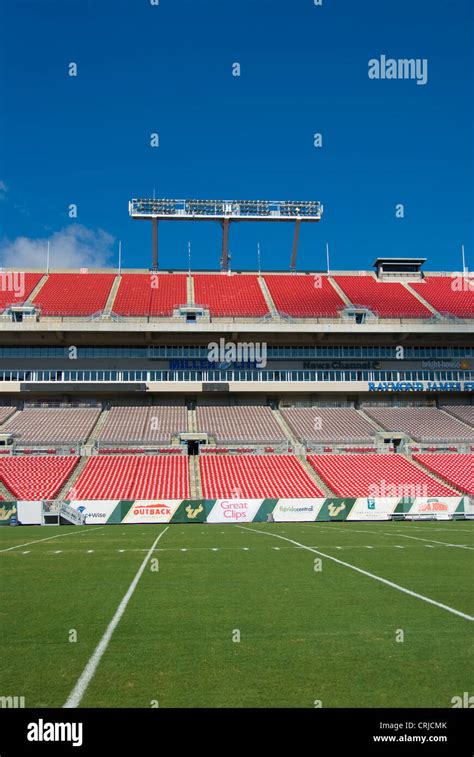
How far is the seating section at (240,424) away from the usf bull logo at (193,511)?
529 inches

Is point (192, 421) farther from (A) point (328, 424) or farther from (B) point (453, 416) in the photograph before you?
(B) point (453, 416)

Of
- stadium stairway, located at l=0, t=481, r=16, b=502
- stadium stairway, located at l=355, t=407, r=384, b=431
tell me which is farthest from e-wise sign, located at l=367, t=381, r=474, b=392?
stadium stairway, located at l=0, t=481, r=16, b=502

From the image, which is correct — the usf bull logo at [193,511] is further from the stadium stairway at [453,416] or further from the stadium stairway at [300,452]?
the stadium stairway at [453,416]

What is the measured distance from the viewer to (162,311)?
5197 centimetres

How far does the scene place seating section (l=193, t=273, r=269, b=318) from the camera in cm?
5266

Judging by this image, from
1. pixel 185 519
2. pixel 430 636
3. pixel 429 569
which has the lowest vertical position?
pixel 185 519

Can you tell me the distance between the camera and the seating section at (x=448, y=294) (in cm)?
5428

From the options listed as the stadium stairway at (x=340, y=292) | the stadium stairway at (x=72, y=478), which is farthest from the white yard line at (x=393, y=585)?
the stadium stairway at (x=340, y=292)

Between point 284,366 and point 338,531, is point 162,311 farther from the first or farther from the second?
point 338,531

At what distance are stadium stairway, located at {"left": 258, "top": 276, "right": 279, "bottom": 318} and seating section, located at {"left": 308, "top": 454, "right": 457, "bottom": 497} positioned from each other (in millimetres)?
14349

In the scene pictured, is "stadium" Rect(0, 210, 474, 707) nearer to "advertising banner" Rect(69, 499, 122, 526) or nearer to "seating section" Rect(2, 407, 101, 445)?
"advertising banner" Rect(69, 499, 122, 526)

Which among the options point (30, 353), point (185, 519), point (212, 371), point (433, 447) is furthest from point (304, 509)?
point (30, 353)

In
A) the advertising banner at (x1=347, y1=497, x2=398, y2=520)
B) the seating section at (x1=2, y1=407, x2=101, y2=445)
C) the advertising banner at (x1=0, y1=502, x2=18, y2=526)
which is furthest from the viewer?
the seating section at (x1=2, y1=407, x2=101, y2=445)

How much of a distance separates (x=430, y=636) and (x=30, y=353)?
46.5m
